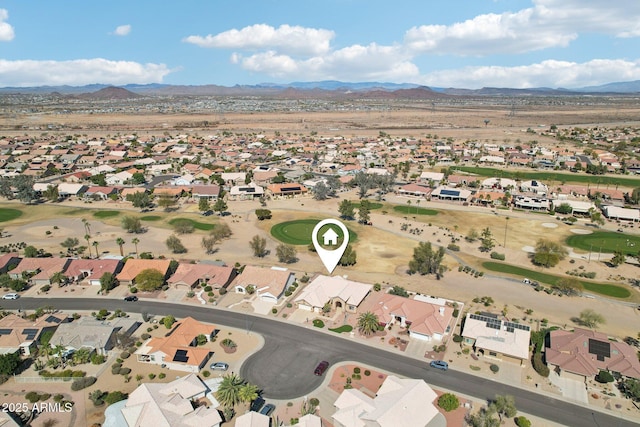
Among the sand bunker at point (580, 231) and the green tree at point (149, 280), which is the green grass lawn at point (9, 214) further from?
the sand bunker at point (580, 231)

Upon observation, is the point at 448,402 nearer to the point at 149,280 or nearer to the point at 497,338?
the point at 497,338

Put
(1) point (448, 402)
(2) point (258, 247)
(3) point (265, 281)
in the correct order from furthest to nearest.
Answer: (2) point (258, 247)
(3) point (265, 281)
(1) point (448, 402)

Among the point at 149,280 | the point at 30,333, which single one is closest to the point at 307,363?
the point at 149,280

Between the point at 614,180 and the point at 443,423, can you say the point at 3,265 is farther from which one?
the point at 614,180

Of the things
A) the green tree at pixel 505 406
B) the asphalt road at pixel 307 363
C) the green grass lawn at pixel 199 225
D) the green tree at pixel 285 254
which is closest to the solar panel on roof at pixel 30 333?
the asphalt road at pixel 307 363

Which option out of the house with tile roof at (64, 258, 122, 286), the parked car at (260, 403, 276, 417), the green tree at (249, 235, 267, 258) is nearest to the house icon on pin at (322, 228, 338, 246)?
the green tree at (249, 235, 267, 258)

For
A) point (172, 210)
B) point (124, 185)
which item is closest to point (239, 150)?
point (124, 185)
